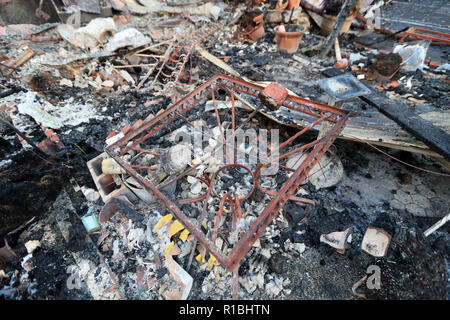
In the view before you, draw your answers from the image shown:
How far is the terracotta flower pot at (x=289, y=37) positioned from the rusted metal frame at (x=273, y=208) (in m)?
5.41

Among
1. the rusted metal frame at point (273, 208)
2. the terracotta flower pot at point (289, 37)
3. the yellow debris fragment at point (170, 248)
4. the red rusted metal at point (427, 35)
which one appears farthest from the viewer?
the red rusted metal at point (427, 35)

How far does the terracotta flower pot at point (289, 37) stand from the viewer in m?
7.34

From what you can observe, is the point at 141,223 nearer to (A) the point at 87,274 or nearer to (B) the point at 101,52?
(A) the point at 87,274

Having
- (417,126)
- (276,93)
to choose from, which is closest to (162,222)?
(276,93)

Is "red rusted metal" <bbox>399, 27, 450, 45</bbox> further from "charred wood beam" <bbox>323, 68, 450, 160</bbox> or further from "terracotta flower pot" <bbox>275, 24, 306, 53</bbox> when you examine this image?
"charred wood beam" <bbox>323, 68, 450, 160</bbox>

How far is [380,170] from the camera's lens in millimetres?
4473

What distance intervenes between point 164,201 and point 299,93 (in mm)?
4755

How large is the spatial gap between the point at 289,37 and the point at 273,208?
22.7 ft

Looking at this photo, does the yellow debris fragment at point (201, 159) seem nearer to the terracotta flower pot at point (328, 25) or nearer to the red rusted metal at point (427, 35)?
the terracotta flower pot at point (328, 25)

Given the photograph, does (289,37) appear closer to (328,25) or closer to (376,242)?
(328,25)

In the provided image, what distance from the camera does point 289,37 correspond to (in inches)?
291

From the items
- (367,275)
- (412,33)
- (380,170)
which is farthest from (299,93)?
(412,33)

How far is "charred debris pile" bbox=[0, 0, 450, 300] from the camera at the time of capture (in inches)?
125

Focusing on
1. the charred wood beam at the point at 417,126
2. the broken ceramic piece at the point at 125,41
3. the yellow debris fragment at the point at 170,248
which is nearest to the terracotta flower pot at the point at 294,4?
the broken ceramic piece at the point at 125,41
